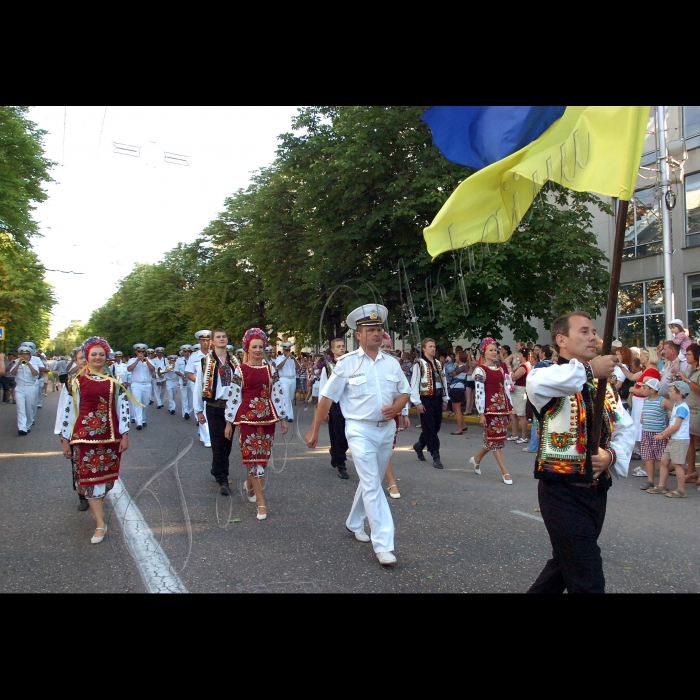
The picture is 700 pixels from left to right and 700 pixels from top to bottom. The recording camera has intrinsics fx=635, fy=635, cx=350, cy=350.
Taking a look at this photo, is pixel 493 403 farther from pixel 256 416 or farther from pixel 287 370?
pixel 287 370

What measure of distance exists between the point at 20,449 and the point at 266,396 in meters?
7.39

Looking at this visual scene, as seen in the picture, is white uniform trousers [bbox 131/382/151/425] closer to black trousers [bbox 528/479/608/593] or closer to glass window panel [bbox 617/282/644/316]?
black trousers [bbox 528/479/608/593]

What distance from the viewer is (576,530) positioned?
10.6ft

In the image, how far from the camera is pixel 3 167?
1759 cm

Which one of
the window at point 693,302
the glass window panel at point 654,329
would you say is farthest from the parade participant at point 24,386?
the window at point 693,302

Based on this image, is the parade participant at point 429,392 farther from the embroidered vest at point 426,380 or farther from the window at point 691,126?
the window at point 691,126

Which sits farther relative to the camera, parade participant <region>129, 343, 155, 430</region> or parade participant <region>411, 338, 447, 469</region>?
parade participant <region>129, 343, 155, 430</region>

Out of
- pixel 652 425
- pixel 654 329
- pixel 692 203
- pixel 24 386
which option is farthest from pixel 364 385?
pixel 654 329

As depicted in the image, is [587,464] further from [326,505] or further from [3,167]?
[3,167]

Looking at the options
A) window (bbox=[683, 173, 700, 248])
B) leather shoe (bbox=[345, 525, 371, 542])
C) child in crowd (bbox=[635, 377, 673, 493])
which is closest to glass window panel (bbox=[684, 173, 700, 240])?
window (bbox=[683, 173, 700, 248])

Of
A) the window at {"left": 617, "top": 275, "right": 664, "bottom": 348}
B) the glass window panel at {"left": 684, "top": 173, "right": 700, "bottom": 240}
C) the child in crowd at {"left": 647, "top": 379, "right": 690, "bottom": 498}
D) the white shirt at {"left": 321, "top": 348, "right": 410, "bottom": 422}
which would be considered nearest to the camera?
the white shirt at {"left": 321, "top": 348, "right": 410, "bottom": 422}

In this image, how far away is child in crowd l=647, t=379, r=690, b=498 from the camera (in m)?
7.75

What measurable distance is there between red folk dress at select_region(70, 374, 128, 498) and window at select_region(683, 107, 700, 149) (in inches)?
759

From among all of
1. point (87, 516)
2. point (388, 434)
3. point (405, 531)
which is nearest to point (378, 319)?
point (388, 434)
